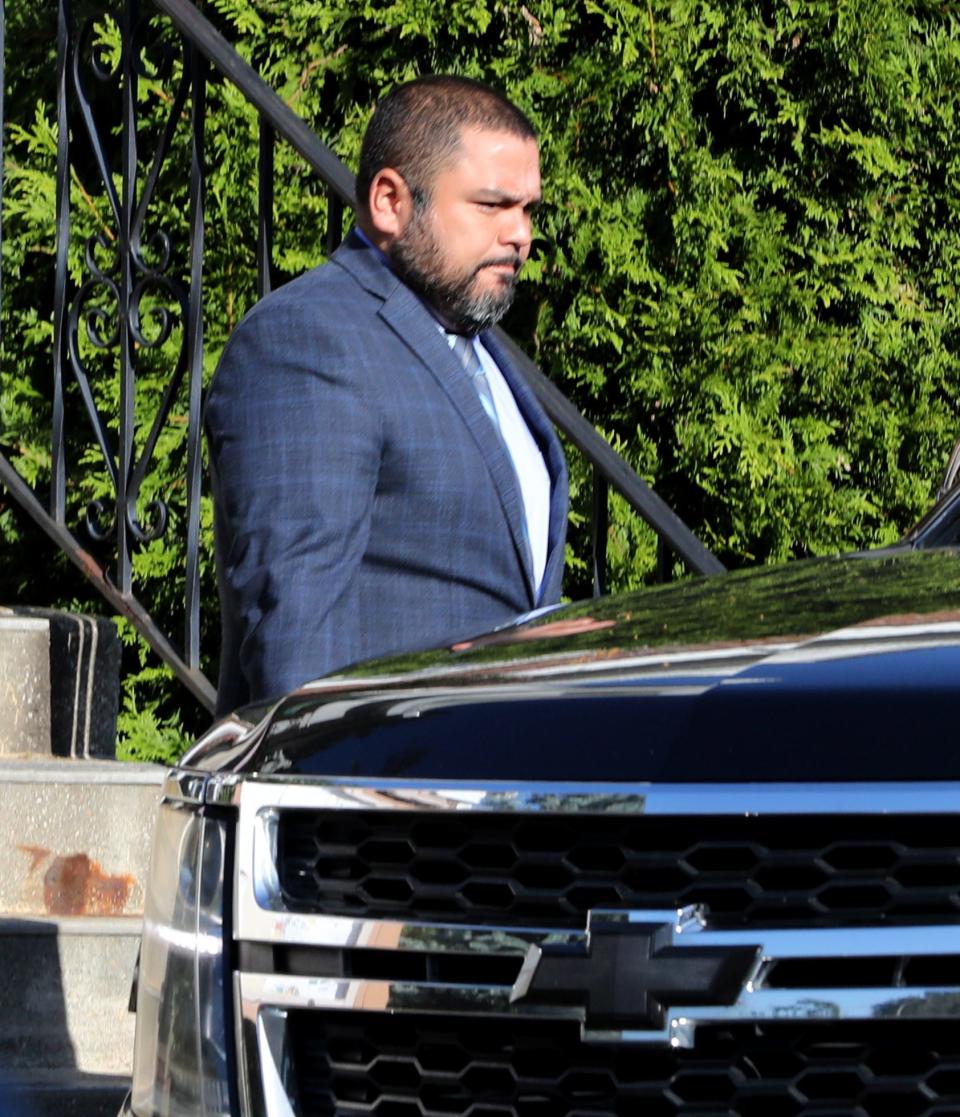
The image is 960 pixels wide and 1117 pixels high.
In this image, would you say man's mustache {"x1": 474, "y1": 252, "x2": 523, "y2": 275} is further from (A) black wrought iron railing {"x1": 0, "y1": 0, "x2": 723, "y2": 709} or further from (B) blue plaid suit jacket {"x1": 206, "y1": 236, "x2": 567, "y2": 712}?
(A) black wrought iron railing {"x1": 0, "y1": 0, "x2": 723, "y2": 709}

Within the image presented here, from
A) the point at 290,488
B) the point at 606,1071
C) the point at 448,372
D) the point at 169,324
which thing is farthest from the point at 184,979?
the point at 169,324

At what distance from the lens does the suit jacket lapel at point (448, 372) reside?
9.01 ft

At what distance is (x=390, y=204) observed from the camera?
2.89m

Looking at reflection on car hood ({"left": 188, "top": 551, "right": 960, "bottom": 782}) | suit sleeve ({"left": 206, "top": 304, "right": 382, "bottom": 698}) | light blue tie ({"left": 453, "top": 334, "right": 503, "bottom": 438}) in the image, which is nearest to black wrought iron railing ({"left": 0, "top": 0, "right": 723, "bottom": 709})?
light blue tie ({"left": 453, "top": 334, "right": 503, "bottom": 438})

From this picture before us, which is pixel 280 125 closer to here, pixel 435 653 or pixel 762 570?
pixel 762 570

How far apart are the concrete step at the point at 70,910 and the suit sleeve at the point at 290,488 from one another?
814 mm

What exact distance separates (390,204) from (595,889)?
5.45 ft

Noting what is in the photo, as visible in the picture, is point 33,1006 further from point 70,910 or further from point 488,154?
point 488,154

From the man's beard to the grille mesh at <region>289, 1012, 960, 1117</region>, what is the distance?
4.89 ft

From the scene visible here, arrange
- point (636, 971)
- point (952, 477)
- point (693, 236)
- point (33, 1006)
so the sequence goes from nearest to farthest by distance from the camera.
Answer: point (636, 971)
point (952, 477)
point (33, 1006)
point (693, 236)

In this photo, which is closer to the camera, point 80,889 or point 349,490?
point 349,490

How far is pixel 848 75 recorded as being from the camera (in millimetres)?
5438

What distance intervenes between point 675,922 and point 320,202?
4.20m

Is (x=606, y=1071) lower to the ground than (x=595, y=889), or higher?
lower
